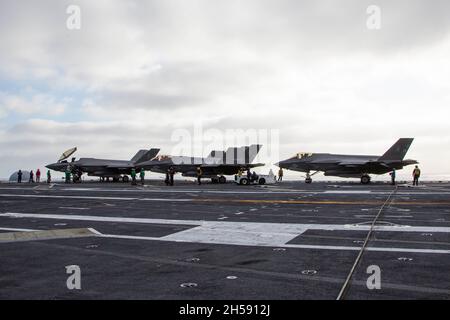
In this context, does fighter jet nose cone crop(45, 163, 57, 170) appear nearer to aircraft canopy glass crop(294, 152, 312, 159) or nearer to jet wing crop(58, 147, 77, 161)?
jet wing crop(58, 147, 77, 161)

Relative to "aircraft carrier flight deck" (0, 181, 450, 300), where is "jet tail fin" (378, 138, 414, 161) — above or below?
above

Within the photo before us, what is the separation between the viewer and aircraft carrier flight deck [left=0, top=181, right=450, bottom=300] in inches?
281

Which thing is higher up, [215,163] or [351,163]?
[215,163]

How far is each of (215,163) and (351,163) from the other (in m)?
20.1

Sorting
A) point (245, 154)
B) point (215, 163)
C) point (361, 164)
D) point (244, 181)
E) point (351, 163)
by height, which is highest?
point (245, 154)

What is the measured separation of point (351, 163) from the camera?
5116 centimetres

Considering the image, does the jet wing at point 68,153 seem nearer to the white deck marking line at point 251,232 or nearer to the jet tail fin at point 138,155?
the jet tail fin at point 138,155

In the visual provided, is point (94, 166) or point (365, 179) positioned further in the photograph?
point (94, 166)

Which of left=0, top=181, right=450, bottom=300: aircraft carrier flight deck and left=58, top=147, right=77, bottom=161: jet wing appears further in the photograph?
left=58, top=147, right=77, bottom=161: jet wing

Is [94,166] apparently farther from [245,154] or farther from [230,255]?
[230,255]

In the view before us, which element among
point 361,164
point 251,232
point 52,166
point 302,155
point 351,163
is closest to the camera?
point 251,232

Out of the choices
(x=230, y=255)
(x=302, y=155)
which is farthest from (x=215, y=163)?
(x=230, y=255)

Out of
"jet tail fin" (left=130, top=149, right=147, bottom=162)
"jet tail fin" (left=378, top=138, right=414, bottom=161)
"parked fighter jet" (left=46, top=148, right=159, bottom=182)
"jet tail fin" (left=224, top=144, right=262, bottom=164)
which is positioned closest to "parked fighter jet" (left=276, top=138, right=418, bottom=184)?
"jet tail fin" (left=378, top=138, right=414, bottom=161)
